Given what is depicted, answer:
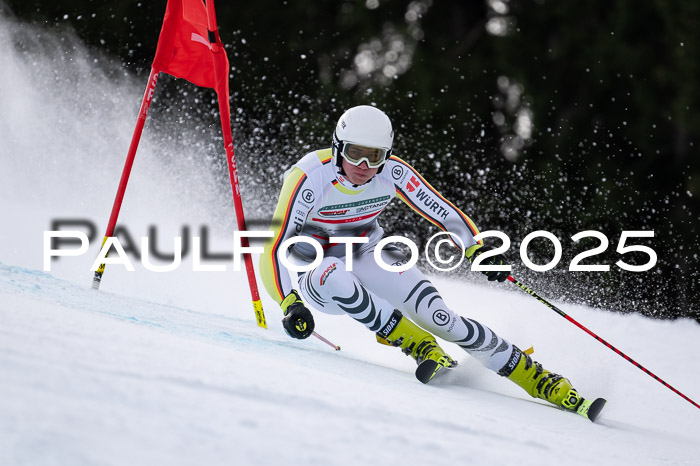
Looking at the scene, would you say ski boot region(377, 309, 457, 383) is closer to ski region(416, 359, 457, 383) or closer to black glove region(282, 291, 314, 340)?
ski region(416, 359, 457, 383)

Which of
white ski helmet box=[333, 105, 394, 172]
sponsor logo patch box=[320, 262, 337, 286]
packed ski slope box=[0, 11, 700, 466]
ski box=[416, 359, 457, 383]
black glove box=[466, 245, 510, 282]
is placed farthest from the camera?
black glove box=[466, 245, 510, 282]

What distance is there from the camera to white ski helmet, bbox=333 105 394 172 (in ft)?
11.6

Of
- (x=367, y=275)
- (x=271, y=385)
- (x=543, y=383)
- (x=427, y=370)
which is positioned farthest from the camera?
(x=367, y=275)

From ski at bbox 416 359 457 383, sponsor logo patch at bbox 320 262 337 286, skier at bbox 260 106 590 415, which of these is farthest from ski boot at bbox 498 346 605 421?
sponsor logo patch at bbox 320 262 337 286

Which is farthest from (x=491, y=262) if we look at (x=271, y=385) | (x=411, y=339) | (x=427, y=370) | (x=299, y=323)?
(x=271, y=385)

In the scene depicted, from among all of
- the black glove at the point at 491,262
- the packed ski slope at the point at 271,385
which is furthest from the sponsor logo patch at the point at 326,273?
the black glove at the point at 491,262

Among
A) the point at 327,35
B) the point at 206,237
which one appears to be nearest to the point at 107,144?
the point at 206,237

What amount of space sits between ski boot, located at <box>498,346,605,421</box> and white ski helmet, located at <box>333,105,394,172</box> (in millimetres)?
1088

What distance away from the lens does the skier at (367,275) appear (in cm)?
339

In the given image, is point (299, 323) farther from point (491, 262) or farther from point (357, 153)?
point (491, 262)

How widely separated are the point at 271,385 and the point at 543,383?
1.63 metres

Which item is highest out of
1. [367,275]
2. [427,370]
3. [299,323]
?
[367,275]

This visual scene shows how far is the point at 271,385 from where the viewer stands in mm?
2301

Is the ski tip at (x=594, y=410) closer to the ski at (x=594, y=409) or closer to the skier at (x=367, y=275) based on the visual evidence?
the ski at (x=594, y=409)
